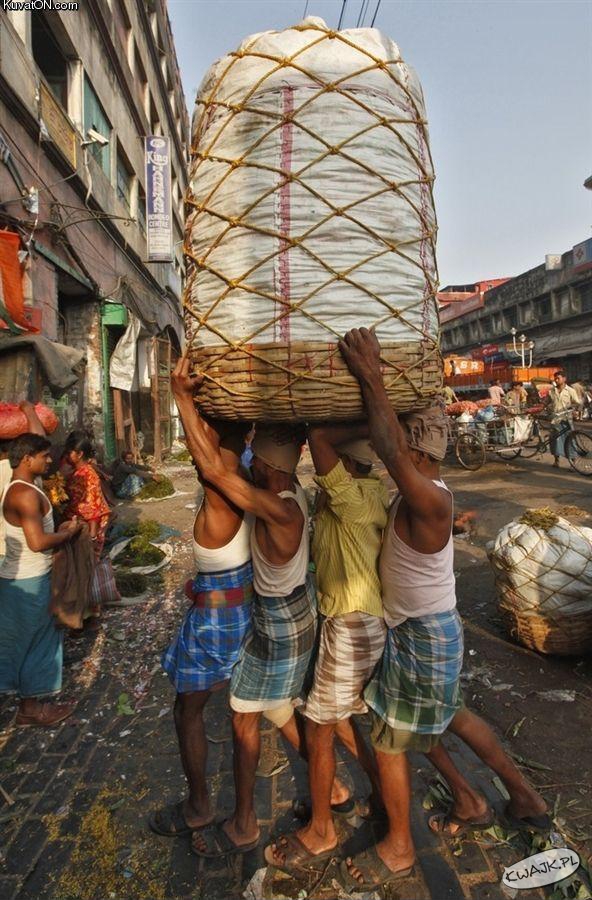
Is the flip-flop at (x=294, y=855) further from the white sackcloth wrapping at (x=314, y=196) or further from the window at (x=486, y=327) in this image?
the window at (x=486, y=327)

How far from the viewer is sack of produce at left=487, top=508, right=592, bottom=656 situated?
362 centimetres

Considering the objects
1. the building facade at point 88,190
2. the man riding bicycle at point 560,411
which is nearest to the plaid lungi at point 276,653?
the building facade at point 88,190

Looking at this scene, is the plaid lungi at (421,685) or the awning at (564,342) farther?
the awning at (564,342)

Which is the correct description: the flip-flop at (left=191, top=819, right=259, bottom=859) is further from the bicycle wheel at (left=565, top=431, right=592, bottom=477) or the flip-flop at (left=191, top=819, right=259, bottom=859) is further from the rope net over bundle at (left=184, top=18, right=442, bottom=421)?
the bicycle wheel at (left=565, top=431, right=592, bottom=477)

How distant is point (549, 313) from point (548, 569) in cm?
3197

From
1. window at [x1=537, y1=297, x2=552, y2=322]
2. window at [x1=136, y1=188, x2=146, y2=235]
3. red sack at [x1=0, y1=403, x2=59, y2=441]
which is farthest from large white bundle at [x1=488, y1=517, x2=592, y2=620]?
window at [x1=537, y1=297, x2=552, y2=322]

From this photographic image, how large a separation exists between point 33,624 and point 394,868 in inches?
101

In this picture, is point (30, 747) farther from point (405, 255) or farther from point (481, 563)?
point (481, 563)

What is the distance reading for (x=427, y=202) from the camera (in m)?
1.83

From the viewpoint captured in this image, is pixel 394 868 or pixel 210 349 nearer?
pixel 210 349

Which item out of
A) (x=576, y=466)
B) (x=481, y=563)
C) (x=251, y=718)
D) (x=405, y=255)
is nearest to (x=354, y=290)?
(x=405, y=255)

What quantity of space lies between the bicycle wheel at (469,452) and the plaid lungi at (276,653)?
10.8 m

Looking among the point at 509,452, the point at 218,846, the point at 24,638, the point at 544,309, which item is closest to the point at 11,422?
the point at 24,638

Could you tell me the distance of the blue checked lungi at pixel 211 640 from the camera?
2.32 m
